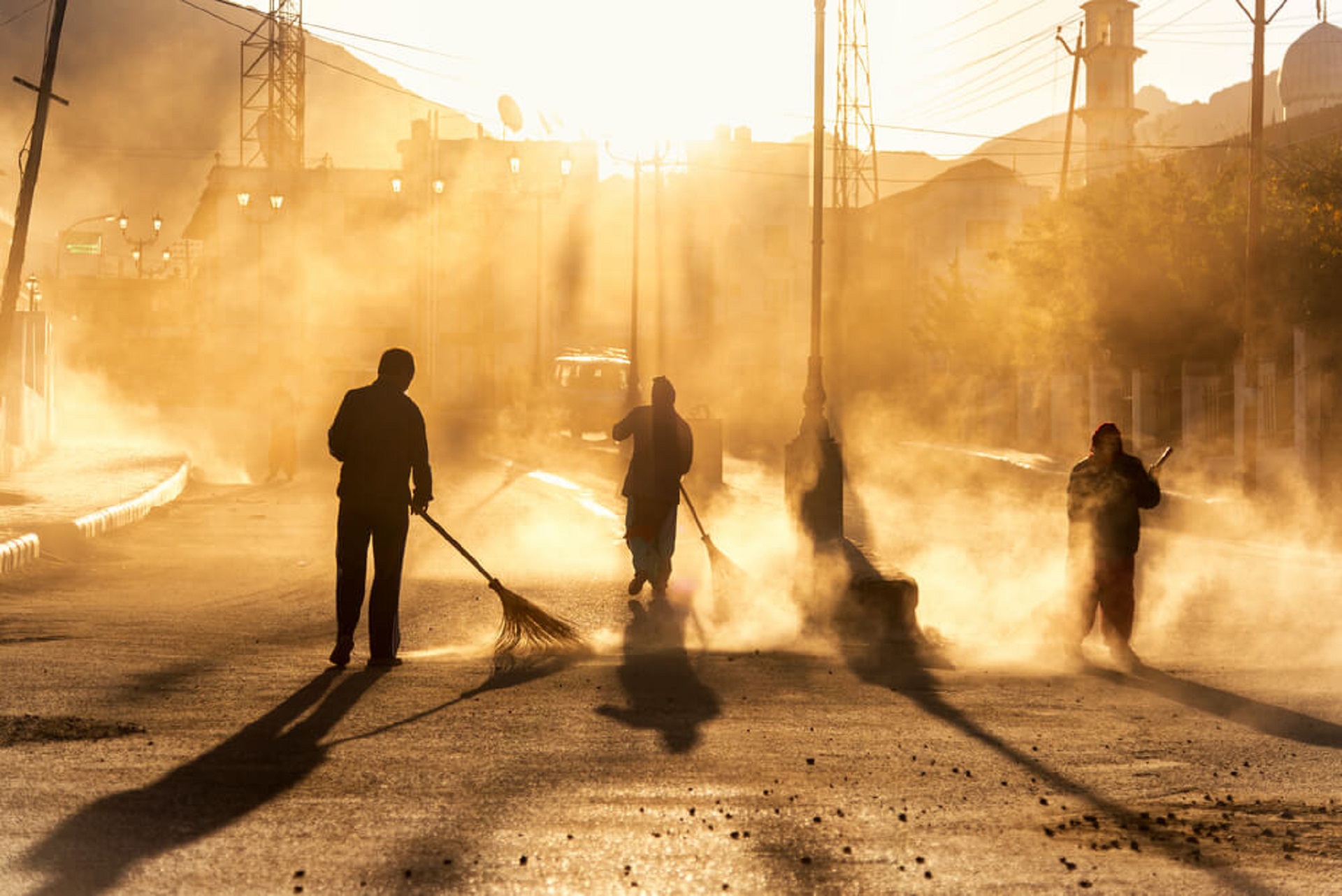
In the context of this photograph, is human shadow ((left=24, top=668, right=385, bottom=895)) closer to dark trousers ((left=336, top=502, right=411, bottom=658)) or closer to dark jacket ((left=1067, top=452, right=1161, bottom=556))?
dark trousers ((left=336, top=502, right=411, bottom=658))

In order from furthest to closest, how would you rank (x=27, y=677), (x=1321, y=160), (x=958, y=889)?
(x=1321, y=160), (x=27, y=677), (x=958, y=889)

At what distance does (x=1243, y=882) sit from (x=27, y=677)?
6.60 metres

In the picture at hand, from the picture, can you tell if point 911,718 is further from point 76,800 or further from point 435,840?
point 76,800

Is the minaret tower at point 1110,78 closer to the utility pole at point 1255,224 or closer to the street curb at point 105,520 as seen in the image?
the utility pole at point 1255,224

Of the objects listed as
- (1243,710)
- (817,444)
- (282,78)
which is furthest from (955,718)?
(282,78)

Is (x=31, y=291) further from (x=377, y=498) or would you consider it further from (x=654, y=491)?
(x=377, y=498)

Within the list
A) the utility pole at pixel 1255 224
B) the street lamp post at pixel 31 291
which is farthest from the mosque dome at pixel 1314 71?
the utility pole at pixel 1255 224

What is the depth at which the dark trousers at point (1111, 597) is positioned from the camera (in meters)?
11.7

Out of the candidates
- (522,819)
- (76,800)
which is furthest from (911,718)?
(76,800)

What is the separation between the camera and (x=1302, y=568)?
18750mm

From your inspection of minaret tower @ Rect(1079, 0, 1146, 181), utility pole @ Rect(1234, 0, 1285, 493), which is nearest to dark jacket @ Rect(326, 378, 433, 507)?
utility pole @ Rect(1234, 0, 1285, 493)

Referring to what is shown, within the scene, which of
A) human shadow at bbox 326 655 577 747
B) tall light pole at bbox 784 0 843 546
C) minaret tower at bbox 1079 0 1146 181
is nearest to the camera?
human shadow at bbox 326 655 577 747

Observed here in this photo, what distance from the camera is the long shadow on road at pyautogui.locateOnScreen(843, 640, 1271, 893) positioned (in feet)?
19.1

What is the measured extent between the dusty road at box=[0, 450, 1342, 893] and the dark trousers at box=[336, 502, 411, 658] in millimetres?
270
